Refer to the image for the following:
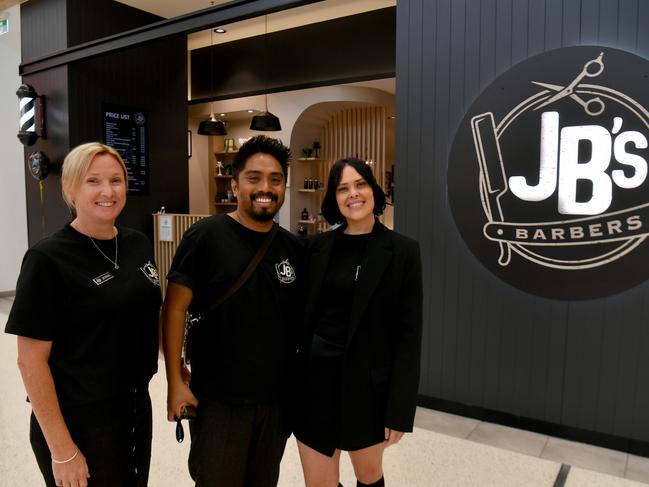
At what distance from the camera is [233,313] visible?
5.08 ft

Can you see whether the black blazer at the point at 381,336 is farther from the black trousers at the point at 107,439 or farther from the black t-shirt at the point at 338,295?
the black trousers at the point at 107,439

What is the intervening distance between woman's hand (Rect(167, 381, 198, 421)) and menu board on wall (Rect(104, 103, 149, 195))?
448 centimetres

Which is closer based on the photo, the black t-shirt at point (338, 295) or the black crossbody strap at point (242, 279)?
the black crossbody strap at point (242, 279)

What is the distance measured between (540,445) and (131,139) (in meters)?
5.05

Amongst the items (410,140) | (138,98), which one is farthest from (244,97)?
(410,140)

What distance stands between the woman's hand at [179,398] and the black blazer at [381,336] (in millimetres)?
430

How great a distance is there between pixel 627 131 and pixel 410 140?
4.21ft

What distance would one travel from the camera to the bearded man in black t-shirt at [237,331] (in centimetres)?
156

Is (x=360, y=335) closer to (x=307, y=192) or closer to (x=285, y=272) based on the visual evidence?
(x=285, y=272)

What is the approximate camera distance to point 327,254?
1.71 meters

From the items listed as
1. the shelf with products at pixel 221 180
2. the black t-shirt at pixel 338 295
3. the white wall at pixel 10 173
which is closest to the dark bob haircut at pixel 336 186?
the black t-shirt at pixel 338 295

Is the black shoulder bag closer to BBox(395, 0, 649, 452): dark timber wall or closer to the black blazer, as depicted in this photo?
the black blazer

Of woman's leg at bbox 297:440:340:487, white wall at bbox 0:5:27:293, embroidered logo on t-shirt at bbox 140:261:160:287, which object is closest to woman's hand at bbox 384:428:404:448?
woman's leg at bbox 297:440:340:487

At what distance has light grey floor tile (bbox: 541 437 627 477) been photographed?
2684mm
